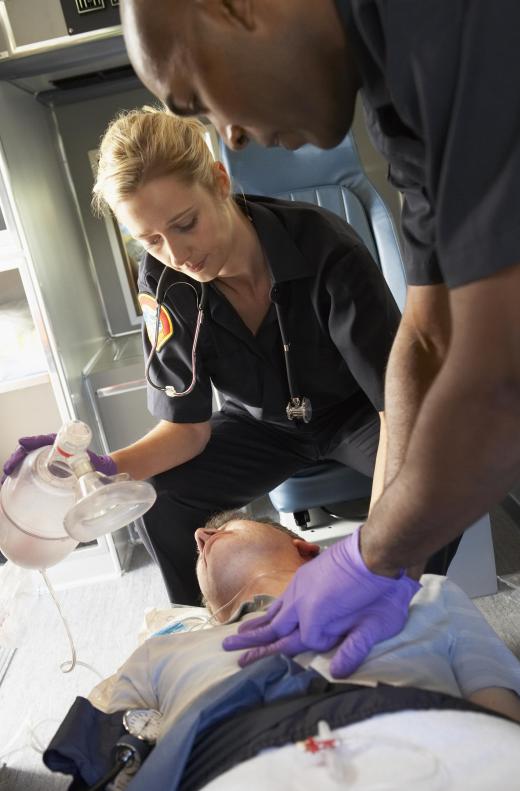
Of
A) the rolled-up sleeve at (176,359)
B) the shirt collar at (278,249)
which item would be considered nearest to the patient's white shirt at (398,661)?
the rolled-up sleeve at (176,359)

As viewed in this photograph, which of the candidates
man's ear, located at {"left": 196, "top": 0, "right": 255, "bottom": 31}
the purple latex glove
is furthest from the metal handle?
man's ear, located at {"left": 196, "top": 0, "right": 255, "bottom": 31}

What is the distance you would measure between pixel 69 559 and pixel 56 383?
0.61 meters

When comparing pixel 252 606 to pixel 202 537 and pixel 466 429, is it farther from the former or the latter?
pixel 466 429

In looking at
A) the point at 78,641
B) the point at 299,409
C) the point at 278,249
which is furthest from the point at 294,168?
the point at 78,641

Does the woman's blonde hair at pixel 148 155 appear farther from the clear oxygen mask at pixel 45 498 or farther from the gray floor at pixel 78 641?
the gray floor at pixel 78 641

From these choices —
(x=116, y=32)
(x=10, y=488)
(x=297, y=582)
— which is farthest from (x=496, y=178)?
(x=116, y=32)

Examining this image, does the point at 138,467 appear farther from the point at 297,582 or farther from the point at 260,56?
the point at 260,56

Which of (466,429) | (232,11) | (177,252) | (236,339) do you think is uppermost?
(232,11)

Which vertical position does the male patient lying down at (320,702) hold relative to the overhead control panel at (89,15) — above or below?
below

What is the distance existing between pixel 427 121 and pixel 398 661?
0.77 metres

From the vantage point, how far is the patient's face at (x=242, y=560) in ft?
4.93

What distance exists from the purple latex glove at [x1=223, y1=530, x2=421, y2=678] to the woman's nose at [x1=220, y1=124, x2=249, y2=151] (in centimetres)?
51

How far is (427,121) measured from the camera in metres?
0.66

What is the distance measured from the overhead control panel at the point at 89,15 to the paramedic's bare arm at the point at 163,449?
3.55ft
